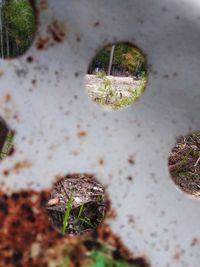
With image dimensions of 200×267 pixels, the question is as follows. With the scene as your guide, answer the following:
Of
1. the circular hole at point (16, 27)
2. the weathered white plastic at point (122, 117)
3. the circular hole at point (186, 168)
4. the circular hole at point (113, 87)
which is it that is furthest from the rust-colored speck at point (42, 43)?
the circular hole at point (16, 27)

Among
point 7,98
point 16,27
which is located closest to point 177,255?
point 7,98

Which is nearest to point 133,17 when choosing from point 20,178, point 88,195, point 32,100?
point 32,100

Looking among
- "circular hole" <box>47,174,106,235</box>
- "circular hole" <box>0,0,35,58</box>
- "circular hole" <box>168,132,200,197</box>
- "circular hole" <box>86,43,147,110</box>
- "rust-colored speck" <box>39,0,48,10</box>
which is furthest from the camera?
"circular hole" <box>0,0,35,58</box>

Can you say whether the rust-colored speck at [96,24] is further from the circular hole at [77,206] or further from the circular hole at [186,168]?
the circular hole at [186,168]

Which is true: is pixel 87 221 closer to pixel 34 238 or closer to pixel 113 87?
pixel 34 238

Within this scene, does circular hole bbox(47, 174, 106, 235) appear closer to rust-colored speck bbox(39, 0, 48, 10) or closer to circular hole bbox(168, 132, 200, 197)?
circular hole bbox(168, 132, 200, 197)

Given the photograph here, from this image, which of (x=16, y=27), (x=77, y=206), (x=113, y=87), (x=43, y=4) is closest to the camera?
(x=43, y=4)

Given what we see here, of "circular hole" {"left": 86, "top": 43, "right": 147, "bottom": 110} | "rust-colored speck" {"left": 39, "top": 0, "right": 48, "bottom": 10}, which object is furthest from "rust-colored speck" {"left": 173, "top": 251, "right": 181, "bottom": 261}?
"rust-colored speck" {"left": 39, "top": 0, "right": 48, "bottom": 10}
